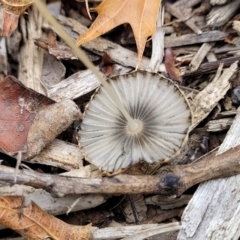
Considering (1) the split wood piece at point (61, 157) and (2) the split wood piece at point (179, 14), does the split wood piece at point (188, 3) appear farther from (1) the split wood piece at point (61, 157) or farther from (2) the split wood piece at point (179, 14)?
(1) the split wood piece at point (61, 157)

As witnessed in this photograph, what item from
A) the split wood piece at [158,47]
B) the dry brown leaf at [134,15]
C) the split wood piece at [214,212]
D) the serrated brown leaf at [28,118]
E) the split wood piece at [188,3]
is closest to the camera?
the split wood piece at [214,212]

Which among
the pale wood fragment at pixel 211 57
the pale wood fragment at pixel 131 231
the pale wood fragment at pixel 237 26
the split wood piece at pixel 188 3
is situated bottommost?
the pale wood fragment at pixel 131 231

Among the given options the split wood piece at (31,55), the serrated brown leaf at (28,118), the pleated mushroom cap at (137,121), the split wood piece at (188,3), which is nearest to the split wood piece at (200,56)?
the split wood piece at (188,3)

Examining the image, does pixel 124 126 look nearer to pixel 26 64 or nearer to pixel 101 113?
pixel 101 113

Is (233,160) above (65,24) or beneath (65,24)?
beneath

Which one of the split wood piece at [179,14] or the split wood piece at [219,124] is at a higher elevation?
the split wood piece at [179,14]

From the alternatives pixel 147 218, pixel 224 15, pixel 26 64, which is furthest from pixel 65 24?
pixel 147 218

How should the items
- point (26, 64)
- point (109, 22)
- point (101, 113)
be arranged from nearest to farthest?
point (101, 113), point (109, 22), point (26, 64)
